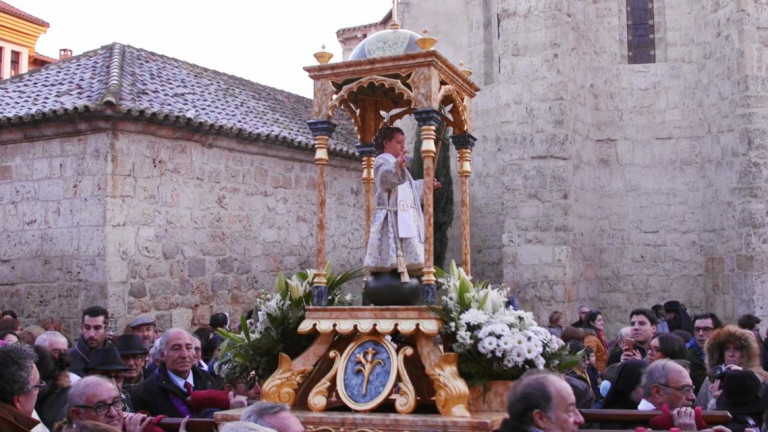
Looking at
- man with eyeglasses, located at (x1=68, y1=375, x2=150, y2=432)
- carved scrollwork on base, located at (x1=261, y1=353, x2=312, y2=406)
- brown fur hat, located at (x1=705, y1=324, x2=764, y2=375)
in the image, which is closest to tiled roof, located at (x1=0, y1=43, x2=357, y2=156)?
carved scrollwork on base, located at (x1=261, y1=353, x2=312, y2=406)

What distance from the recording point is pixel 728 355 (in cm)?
581

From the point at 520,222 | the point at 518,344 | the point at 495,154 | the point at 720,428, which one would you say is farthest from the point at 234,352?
the point at 495,154

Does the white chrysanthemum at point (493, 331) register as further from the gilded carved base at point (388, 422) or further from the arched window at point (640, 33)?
the arched window at point (640, 33)

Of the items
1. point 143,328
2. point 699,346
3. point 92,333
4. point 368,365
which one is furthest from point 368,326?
point 699,346

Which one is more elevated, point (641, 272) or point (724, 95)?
point (724, 95)

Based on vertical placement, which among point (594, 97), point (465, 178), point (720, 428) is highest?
point (594, 97)

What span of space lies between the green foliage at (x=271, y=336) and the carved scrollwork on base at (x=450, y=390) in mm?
1084

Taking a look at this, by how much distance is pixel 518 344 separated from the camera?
4824 millimetres

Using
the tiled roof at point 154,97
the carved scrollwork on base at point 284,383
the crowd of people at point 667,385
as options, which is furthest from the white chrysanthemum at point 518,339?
the tiled roof at point 154,97

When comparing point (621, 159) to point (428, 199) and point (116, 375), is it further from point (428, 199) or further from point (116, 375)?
point (116, 375)

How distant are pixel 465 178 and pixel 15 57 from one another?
28051 millimetres

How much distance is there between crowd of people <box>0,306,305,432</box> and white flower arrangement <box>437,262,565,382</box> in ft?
4.12

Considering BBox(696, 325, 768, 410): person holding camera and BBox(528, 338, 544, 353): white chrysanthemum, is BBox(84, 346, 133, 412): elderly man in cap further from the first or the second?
BBox(696, 325, 768, 410): person holding camera

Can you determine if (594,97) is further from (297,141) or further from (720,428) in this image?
(720,428)
